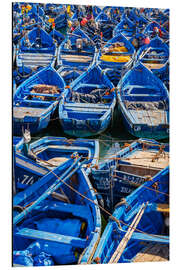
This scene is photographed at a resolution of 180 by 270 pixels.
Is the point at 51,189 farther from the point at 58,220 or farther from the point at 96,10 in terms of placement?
the point at 96,10

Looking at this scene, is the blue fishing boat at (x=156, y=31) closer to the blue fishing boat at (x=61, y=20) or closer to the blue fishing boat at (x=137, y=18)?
the blue fishing boat at (x=137, y=18)

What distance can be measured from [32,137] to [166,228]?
81.9 inches

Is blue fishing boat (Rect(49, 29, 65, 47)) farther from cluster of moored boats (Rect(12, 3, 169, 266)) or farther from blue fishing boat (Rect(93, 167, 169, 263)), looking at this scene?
blue fishing boat (Rect(93, 167, 169, 263))

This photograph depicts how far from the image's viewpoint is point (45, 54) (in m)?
4.69

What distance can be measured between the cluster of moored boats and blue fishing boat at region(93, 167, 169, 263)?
0.04ft

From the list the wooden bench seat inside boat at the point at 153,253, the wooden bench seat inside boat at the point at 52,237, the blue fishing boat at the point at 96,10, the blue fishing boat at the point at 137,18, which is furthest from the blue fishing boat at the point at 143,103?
the wooden bench seat inside boat at the point at 52,237

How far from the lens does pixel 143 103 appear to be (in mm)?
4812

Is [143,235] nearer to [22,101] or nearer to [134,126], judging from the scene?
[134,126]

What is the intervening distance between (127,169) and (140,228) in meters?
0.77

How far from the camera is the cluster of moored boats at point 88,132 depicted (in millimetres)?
4055

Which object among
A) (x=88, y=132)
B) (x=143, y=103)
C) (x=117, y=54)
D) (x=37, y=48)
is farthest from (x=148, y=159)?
(x=37, y=48)

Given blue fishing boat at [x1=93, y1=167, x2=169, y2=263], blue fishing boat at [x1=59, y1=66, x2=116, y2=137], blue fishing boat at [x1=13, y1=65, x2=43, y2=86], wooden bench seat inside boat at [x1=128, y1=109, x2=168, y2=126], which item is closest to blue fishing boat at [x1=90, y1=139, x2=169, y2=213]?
blue fishing boat at [x1=93, y1=167, x2=169, y2=263]

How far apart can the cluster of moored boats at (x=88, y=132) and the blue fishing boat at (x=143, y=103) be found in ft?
0.05

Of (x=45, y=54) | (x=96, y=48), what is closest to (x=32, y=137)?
(x=45, y=54)
